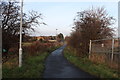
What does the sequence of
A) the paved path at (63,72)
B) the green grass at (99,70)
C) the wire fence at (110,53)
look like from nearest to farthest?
the green grass at (99,70), the paved path at (63,72), the wire fence at (110,53)

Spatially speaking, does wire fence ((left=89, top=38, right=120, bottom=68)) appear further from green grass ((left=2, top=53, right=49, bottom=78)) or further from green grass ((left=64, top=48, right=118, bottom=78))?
green grass ((left=2, top=53, right=49, bottom=78))

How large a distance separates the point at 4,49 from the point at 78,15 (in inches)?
605

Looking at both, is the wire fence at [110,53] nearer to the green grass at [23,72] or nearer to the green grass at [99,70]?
the green grass at [99,70]

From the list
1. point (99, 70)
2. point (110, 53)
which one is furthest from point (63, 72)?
point (110, 53)

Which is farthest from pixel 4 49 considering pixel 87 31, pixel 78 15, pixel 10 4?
pixel 78 15

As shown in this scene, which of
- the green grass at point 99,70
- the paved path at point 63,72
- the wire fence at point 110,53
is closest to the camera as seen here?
the green grass at point 99,70

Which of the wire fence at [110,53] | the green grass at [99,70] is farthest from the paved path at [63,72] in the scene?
the wire fence at [110,53]

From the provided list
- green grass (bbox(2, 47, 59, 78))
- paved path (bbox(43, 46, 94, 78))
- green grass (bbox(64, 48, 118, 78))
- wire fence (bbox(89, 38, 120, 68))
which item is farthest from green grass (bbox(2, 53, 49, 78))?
wire fence (bbox(89, 38, 120, 68))

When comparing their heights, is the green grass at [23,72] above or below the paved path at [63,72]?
above

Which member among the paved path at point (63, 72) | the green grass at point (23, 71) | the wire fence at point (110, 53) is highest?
the wire fence at point (110, 53)

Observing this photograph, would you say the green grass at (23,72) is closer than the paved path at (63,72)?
Yes

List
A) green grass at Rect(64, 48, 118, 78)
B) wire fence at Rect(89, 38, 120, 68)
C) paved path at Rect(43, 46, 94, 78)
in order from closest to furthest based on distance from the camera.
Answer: green grass at Rect(64, 48, 118, 78)
paved path at Rect(43, 46, 94, 78)
wire fence at Rect(89, 38, 120, 68)

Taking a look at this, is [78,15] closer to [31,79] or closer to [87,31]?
[87,31]

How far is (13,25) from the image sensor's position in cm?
2267
